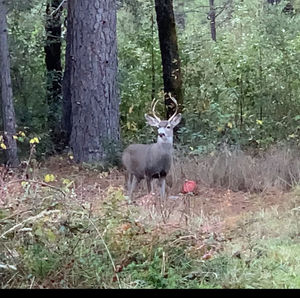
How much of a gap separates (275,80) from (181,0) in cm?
987

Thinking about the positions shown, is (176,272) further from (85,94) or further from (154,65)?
(154,65)

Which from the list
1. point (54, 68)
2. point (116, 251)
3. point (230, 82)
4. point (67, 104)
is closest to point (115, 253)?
point (116, 251)

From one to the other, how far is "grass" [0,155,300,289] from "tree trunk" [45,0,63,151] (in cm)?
666

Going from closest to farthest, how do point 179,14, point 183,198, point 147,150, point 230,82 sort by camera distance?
point 183,198
point 147,150
point 230,82
point 179,14

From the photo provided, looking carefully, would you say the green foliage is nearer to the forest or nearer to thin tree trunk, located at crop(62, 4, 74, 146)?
the forest

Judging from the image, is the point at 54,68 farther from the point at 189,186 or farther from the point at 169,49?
the point at 189,186

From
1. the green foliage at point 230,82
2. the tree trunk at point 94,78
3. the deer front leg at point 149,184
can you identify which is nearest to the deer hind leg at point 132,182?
the deer front leg at point 149,184

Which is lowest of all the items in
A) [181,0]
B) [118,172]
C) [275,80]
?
[118,172]

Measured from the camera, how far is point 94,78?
9953mm

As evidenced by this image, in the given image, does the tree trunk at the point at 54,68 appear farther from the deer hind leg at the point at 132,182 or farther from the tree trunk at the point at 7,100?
the deer hind leg at the point at 132,182

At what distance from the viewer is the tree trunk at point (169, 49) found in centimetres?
1144

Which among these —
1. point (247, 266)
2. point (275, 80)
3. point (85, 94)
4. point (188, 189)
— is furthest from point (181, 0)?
point (247, 266)

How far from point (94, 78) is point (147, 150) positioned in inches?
95.9

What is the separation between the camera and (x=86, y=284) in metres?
4.16
